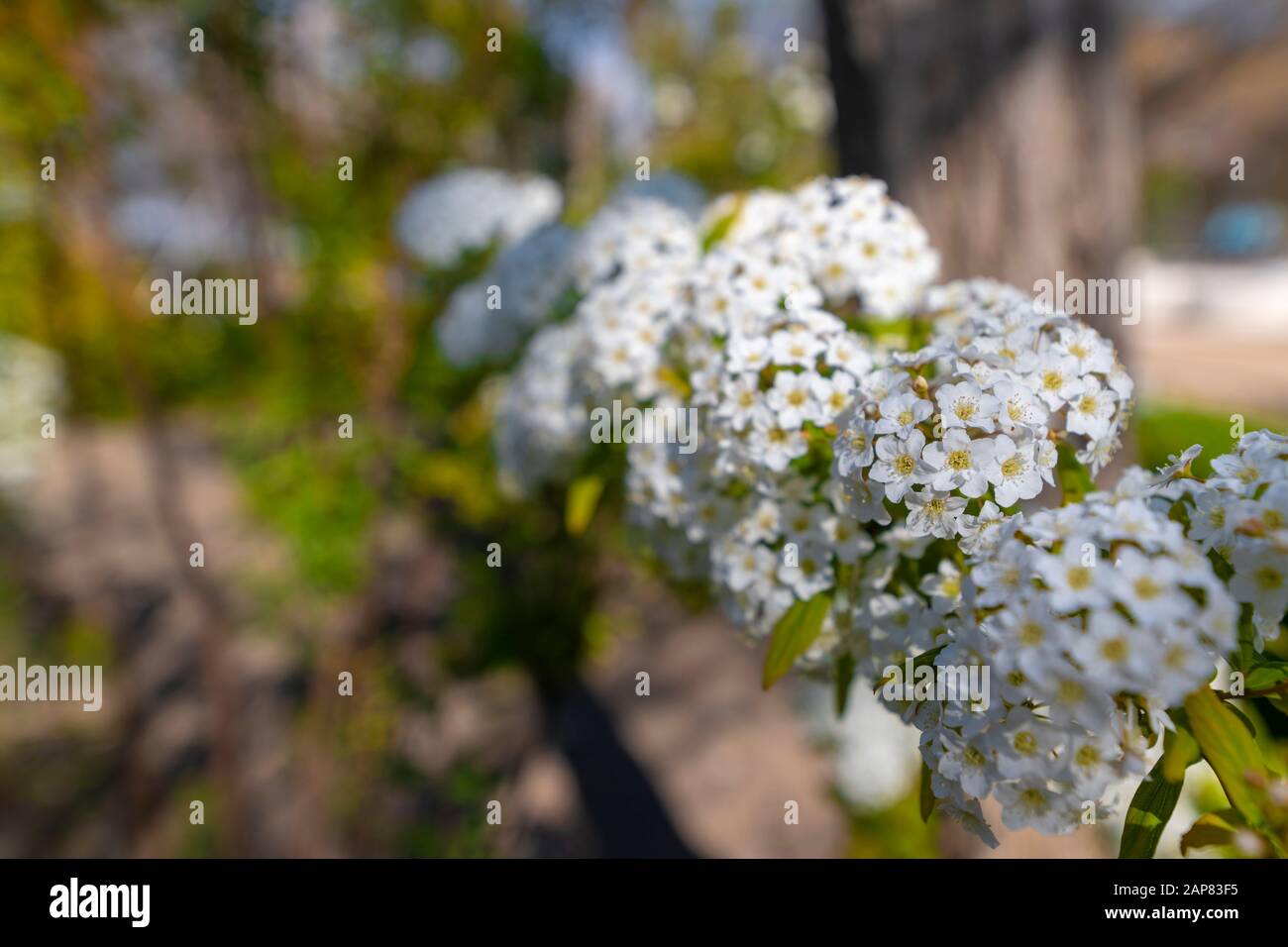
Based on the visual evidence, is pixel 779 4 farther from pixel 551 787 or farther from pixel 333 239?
pixel 551 787

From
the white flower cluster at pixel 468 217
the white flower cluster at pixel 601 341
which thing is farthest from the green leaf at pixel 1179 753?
the white flower cluster at pixel 468 217

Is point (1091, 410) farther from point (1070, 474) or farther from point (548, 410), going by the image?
point (548, 410)

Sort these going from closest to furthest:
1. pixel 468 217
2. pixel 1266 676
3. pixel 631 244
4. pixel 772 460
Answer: pixel 1266 676
pixel 772 460
pixel 631 244
pixel 468 217

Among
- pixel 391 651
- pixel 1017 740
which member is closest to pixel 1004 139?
pixel 1017 740

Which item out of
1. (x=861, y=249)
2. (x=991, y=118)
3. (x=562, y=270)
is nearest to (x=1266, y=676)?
(x=861, y=249)

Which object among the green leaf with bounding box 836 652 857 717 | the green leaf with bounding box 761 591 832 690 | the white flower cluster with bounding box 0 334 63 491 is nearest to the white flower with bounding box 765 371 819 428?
the green leaf with bounding box 761 591 832 690

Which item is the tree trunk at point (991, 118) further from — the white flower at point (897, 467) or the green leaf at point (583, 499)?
the white flower at point (897, 467)

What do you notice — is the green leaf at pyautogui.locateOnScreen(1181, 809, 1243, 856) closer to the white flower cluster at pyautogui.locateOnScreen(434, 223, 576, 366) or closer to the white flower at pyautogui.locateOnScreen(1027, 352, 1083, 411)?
the white flower at pyautogui.locateOnScreen(1027, 352, 1083, 411)

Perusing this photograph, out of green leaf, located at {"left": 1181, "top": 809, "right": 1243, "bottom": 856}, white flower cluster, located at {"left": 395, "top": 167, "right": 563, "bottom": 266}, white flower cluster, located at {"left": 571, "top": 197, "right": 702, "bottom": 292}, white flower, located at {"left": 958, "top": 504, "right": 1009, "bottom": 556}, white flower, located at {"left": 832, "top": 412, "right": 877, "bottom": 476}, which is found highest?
white flower cluster, located at {"left": 395, "top": 167, "right": 563, "bottom": 266}
